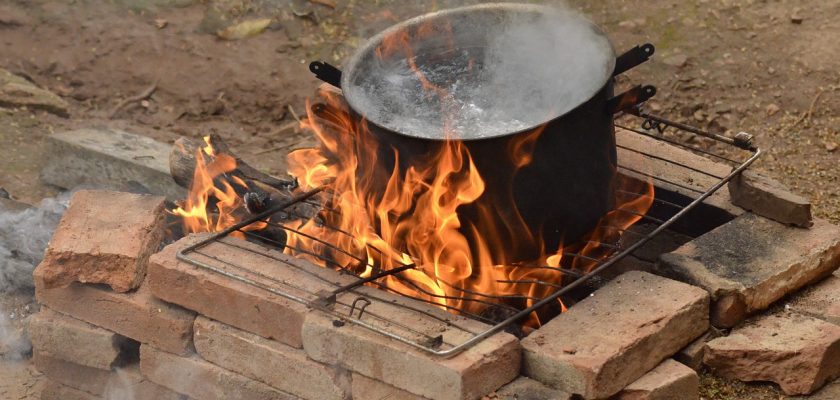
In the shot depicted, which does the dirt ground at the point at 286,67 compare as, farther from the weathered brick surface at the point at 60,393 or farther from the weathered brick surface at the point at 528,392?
the weathered brick surface at the point at 528,392

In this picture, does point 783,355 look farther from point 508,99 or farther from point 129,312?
point 129,312

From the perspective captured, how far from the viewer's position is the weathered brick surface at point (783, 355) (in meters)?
3.69

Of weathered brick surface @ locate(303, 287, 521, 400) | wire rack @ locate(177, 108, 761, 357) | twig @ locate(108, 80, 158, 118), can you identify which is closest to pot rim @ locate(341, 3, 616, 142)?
wire rack @ locate(177, 108, 761, 357)

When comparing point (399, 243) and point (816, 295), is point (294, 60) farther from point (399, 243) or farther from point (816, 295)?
point (816, 295)

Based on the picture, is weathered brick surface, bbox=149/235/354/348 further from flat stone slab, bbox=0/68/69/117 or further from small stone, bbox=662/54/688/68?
small stone, bbox=662/54/688/68

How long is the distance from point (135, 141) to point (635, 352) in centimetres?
343

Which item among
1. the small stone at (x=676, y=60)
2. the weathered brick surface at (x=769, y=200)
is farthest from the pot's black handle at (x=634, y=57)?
the small stone at (x=676, y=60)

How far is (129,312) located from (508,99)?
5.60 feet

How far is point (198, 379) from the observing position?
409cm

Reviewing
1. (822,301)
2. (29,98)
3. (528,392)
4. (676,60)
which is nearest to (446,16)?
(528,392)

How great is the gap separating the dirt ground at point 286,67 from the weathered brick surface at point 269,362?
1681 mm

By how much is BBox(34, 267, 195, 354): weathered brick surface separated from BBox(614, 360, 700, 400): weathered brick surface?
1691 millimetres

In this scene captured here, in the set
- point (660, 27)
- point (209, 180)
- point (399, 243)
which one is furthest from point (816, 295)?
point (660, 27)

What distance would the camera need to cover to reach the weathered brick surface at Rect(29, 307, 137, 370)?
4.27 m
